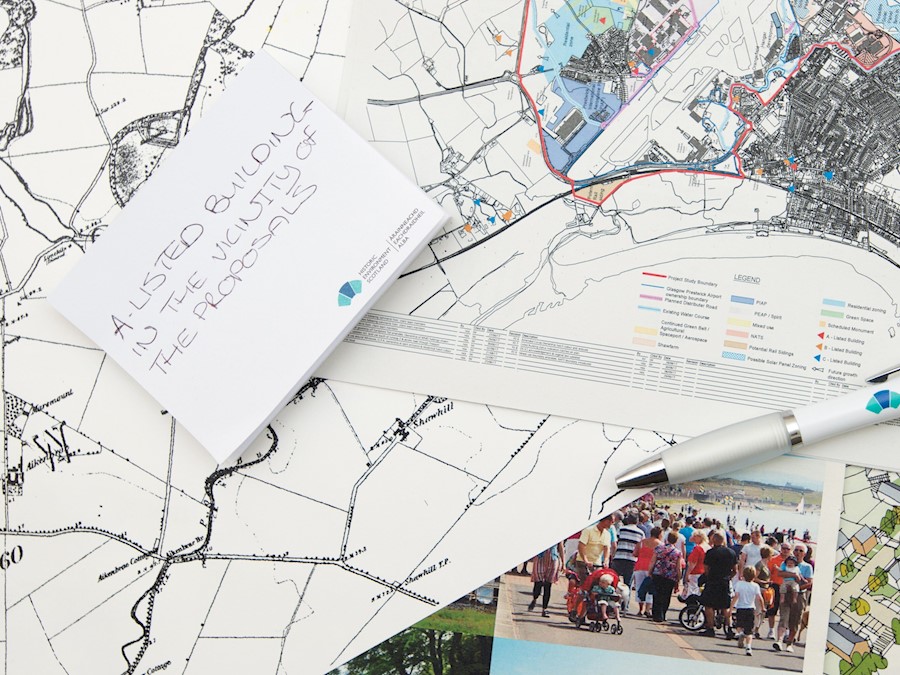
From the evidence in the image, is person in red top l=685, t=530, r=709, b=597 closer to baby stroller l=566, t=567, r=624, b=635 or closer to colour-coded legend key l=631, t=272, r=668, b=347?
baby stroller l=566, t=567, r=624, b=635

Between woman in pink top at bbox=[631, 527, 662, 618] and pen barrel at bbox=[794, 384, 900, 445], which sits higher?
pen barrel at bbox=[794, 384, 900, 445]

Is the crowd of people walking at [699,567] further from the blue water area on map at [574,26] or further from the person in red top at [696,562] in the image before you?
the blue water area on map at [574,26]

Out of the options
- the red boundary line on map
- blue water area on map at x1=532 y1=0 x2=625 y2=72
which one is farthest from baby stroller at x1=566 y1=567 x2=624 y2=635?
blue water area on map at x1=532 y1=0 x2=625 y2=72

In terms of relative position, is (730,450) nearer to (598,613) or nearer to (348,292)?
(598,613)

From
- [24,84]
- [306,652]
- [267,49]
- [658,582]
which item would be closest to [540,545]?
[658,582]

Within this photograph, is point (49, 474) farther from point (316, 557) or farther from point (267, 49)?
point (267, 49)

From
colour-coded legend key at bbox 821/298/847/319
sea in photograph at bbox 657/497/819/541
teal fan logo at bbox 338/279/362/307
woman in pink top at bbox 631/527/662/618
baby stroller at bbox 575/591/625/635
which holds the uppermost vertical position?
colour-coded legend key at bbox 821/298/847/319

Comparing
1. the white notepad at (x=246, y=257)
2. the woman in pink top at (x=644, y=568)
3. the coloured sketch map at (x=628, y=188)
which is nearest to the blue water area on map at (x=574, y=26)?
the coloured sketch map at (x=628, y=188)
